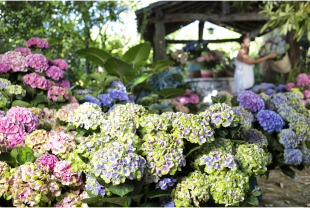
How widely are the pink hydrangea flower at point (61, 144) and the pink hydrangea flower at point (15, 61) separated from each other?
2.67ft

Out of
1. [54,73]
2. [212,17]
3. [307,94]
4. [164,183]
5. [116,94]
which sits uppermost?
[212,17]

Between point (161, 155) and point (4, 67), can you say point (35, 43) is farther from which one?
point (161, 155)

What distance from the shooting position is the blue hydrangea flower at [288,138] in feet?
5.29

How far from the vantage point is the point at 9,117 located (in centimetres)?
117

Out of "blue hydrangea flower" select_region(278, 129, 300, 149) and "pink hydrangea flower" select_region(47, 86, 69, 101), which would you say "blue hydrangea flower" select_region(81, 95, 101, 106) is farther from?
"blue hydrangea flower" select_region(278, 129, 300, 149)

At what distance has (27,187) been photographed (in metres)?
0.93

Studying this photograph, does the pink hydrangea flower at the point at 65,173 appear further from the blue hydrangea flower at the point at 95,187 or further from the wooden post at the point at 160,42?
the wooden post at the point at 160,42

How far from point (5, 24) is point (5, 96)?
144 centimetres

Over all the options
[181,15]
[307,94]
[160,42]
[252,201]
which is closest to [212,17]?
[181,15]

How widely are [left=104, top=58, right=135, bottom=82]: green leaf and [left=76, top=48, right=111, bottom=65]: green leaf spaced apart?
0.64 feet

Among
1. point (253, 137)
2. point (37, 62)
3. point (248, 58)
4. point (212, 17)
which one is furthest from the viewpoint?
point (212, 17)

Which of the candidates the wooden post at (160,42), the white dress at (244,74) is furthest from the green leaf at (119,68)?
the wooden post at (160,42)

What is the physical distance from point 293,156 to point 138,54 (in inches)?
63.2

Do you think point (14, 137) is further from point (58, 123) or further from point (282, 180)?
point (282, 180)
